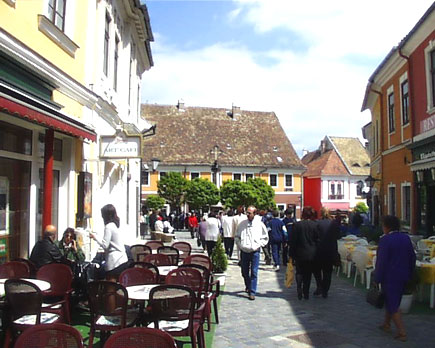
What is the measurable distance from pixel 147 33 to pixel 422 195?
11396 mm

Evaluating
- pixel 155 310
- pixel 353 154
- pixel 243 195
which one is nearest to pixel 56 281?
pixel 155 310

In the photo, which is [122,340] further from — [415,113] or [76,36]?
[415,113]

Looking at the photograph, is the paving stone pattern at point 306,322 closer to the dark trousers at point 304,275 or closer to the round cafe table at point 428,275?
the dark trousers at point 304,275

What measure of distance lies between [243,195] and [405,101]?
2245 centimetres

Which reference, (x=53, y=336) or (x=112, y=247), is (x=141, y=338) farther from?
(x=112, y=247)

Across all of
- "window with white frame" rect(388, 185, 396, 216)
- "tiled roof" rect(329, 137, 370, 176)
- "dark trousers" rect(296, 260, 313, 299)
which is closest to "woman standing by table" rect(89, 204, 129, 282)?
"dark trousers" rect(296, 260, 313, 299)

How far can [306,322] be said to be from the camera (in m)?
7.19

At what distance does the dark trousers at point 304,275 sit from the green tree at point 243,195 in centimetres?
2898

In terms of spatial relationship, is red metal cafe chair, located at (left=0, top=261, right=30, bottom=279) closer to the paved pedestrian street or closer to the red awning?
the red awning

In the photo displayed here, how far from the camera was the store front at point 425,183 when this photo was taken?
13.8 metres

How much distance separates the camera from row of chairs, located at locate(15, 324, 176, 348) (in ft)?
10.7

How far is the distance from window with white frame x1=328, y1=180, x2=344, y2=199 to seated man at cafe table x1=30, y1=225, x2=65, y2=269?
Result: 52283mm

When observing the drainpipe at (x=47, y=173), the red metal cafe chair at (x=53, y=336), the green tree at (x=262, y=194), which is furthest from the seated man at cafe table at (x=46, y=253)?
the green tree at (x=262, y=194)

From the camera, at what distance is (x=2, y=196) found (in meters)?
7.41
